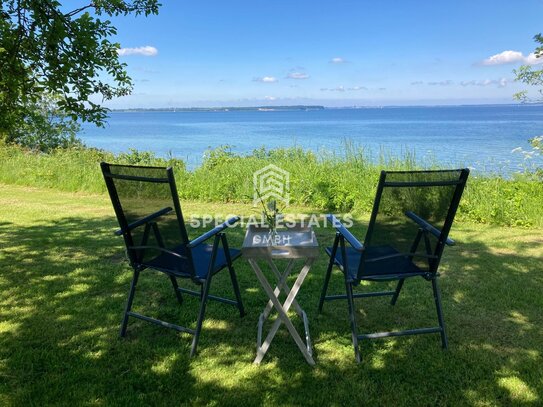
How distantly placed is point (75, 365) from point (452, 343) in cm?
253

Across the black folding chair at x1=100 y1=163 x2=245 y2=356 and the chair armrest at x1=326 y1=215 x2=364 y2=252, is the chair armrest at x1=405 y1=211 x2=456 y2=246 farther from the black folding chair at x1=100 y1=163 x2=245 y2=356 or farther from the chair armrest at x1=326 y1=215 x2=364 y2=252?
the black folding chair at x1=100 y1=163 x2=245 y2=356

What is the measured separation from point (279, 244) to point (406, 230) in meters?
0.87

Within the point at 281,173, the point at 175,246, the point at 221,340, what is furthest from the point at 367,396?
the point at 281,173

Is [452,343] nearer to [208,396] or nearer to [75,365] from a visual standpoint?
[208,396]

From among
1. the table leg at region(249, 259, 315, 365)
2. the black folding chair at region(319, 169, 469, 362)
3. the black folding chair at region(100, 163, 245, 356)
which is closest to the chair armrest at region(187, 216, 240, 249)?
the black folding chair at region(100, 163, 245, 356)

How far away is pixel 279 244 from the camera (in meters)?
2.85

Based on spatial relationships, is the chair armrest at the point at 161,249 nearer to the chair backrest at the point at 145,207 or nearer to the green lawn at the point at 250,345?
the chair backrest at the point at 145,207

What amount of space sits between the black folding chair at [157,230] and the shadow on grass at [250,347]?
0.26 m

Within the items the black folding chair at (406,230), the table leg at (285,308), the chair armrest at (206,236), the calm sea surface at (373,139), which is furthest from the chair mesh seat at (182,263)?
the calm sea surface at (373,139)

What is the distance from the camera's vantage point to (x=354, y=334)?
109 inches

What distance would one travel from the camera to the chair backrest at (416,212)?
2.65m

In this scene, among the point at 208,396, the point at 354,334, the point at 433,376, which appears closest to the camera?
the point at 208,396

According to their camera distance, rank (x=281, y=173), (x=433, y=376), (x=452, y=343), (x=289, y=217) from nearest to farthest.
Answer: (x=433, y=376)
(x=452, y=343)
(x=289, y=217)
(x=281, y=173)

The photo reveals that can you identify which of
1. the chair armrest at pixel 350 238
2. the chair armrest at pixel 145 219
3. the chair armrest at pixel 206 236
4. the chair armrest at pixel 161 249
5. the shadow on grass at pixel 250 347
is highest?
the chair armrest at pixel 145 219
